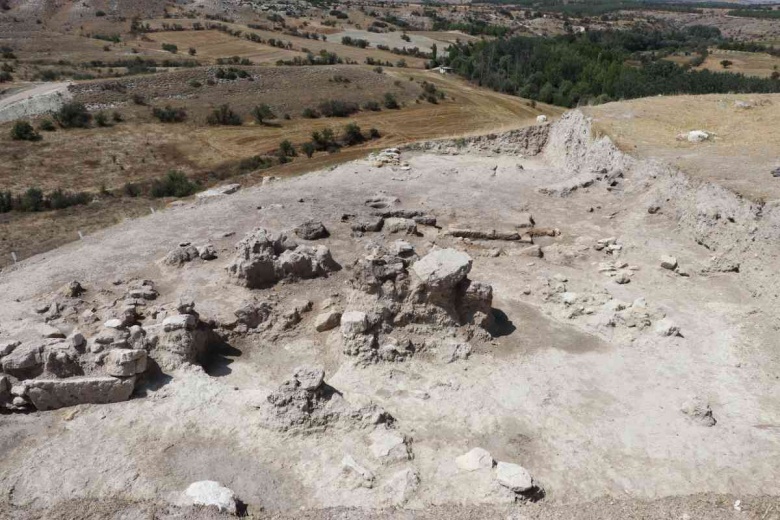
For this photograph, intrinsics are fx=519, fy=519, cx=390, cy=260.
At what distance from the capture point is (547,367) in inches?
450

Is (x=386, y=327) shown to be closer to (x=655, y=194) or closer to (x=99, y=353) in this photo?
(x=99, y=353)

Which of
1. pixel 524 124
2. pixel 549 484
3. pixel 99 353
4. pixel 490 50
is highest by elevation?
pixel 490 50

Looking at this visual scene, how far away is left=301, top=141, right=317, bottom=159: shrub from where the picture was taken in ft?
130

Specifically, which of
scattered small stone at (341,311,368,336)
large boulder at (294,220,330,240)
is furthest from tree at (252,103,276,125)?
scattered small stone at (341,311,368,336)

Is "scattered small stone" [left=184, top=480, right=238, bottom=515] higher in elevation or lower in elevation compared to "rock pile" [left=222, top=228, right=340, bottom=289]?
lower

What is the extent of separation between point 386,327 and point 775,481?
750 centimetres

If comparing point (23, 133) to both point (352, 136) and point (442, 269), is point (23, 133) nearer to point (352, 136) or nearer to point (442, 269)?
point (352, 136)

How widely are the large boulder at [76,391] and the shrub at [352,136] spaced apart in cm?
3527

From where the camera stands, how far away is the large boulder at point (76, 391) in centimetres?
927

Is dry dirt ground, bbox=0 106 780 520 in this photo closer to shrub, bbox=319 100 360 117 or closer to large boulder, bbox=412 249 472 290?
large boulder, bbox=412 249 472 290

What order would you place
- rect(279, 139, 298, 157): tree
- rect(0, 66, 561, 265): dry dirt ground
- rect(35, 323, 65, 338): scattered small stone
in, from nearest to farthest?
rect(35, 323, 65, 338): scattered small stone < rect(0, 66, 561, 265): dry dirt ground < rect(279, 139, 298, 157): tree

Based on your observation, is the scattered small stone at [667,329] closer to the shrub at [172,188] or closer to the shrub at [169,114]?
the shrub at [172,188]

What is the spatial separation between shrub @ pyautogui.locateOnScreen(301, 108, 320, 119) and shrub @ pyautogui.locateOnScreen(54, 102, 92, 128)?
59.8 ft

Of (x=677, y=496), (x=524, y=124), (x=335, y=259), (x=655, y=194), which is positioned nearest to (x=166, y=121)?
(x=524, y=124)
